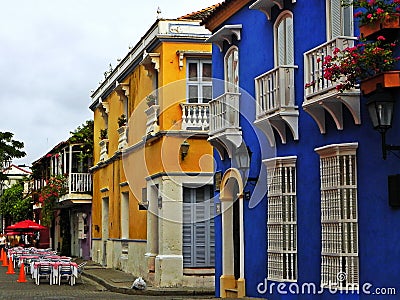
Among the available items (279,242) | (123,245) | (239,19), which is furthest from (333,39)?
(123,245)

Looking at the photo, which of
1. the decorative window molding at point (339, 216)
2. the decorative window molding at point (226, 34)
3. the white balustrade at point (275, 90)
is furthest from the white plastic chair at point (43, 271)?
the decorative window molding at point (339, 216)

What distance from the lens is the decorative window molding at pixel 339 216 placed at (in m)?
12.7

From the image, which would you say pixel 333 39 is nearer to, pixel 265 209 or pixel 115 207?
pixel 265 209

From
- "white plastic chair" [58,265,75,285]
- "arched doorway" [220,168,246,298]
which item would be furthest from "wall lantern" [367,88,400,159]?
"white plastic chair" [58,265,75,285]

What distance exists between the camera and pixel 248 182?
1712cm

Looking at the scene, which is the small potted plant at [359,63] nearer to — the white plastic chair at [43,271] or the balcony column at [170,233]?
the balcony column at [170,233]

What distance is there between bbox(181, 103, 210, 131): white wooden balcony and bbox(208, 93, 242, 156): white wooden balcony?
5013mm

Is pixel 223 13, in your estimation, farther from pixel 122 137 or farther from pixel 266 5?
pixel 122 137

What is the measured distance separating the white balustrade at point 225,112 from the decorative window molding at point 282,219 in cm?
232

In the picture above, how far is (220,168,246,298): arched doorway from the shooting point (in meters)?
18.7

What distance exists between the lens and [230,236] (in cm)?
1908

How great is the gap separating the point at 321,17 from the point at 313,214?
3348 mm

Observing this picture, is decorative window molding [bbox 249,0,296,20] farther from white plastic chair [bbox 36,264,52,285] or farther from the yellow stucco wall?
white plastic chair [bbox 36,264,52,285]

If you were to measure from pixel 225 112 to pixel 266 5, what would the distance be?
2.99 metres
